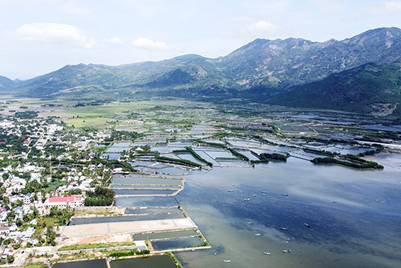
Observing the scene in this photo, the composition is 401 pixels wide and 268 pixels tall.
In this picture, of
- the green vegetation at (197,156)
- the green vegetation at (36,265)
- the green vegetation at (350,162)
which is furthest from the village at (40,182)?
the green vegetation at (350,162)

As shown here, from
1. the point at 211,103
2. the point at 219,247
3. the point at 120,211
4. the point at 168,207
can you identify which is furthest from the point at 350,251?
the point at 211,103

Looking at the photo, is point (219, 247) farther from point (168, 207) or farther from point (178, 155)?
point (178, 155)

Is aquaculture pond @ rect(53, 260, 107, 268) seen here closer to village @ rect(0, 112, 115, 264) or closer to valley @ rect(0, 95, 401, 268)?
valley @ rect(0, 95, 401, 268)

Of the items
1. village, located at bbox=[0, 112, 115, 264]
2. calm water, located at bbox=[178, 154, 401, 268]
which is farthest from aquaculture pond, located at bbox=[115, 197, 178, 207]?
village, located at bbox=[0, 112, 115, 264]

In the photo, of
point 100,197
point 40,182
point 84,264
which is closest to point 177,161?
point 40,182

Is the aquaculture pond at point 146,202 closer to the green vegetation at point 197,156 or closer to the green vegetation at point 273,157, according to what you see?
the green vegetation at point 197,156

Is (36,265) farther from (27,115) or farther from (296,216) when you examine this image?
(27,115)
